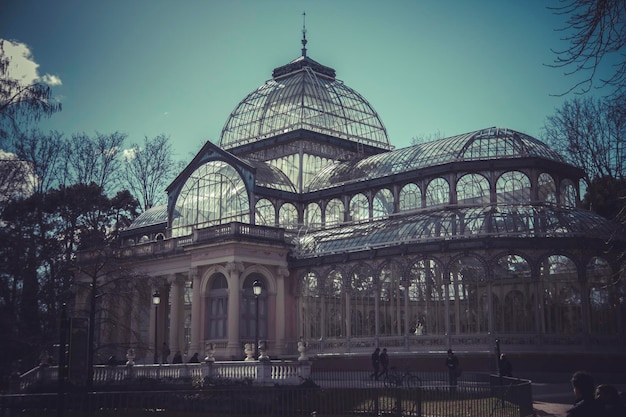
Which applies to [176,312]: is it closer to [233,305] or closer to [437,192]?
[233,305]

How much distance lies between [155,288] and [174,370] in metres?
16.3

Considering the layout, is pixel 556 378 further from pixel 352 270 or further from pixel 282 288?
pixel 282 288

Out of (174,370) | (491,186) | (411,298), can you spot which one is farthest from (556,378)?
(174,370)

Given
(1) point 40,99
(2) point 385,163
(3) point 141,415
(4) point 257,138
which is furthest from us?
(4) point 257,138

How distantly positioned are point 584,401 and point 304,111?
4337 centimetres

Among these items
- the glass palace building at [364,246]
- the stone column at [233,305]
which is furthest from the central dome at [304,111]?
the stone column at [233,305]

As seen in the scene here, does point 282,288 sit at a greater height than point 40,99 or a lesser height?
lesser

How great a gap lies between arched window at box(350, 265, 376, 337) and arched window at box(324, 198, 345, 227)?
22.9 ft

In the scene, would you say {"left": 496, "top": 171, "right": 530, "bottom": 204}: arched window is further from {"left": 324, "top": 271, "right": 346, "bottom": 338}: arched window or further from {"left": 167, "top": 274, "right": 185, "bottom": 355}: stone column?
{"left": 167, "top": 274, "right": 185, "bottom": 355}: stone column

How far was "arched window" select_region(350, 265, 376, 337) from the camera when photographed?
3891cm

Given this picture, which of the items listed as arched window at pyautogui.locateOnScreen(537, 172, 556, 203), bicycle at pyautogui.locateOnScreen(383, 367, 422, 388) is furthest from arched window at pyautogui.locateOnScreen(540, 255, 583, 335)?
bicycle at pyautogui.locateOnScreen(383, 367, 422, 388)

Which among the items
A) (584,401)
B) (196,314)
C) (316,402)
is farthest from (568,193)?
(584,401)

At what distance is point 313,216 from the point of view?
47.6m

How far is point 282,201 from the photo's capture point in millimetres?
47094
